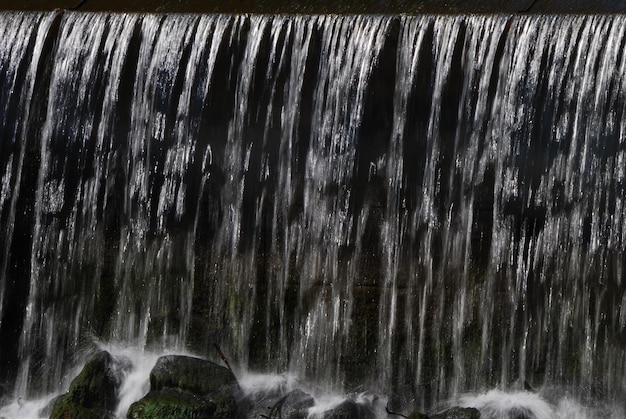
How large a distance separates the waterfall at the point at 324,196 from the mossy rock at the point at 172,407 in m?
1.22

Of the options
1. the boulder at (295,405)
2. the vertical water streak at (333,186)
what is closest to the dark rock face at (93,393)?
the boulder at (295,405)

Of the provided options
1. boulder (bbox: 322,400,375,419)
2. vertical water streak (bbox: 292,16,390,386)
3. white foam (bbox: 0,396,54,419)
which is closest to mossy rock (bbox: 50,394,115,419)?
white foam (bbox: 0,396,54,419)

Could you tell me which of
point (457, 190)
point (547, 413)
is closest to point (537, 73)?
point (457, 190)

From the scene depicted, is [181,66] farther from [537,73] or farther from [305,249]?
[537,73]

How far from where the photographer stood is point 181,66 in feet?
45.2

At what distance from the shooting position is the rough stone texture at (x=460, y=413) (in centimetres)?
1163

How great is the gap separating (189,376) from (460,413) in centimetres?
240

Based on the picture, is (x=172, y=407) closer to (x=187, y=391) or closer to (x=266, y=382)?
(x=187, y=391)

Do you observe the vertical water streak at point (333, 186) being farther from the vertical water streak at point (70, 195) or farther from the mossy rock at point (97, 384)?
the vertical water streak at point (70, 195)

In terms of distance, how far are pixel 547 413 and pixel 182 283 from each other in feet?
12.4

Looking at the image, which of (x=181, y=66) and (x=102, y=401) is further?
(x=181, y=66)

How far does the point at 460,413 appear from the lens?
1166 cm

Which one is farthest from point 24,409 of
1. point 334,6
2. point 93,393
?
point 334,6

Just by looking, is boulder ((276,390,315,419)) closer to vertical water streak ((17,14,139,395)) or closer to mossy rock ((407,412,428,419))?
mossy rock ((407,412,428,419))
